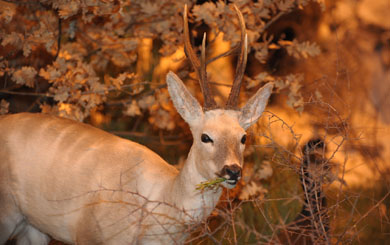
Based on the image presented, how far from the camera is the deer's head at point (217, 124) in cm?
323

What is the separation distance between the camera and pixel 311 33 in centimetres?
680

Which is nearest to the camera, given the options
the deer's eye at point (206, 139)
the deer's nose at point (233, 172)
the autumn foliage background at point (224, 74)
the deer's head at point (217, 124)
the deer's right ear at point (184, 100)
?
the deer's nose at point (233, 172)

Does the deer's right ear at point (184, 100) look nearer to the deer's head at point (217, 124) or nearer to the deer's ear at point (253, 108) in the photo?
the deer's head at point (217, 124)

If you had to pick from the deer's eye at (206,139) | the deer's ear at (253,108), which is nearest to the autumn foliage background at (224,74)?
the deer's ear at (253,108)

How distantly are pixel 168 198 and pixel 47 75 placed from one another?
2.51m

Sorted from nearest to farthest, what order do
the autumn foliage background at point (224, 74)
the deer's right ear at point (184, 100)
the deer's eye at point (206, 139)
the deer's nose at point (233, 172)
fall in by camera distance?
the deer's nose at point (233, 172) < the deer's eye at point (206, 139) < the deer's right ear at point (184, 100) < the autumn foliage background at point (224, 74)

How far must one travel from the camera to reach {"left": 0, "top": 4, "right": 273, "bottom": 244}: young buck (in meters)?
3.44

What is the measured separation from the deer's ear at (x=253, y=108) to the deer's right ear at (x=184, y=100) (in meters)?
0.35

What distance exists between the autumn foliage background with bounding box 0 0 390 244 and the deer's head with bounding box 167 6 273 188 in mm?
1267

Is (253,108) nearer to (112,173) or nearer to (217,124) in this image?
(217,124)

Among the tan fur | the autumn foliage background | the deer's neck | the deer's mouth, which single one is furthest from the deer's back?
the autumn foliage background

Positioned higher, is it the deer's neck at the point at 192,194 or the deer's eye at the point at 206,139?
the deer's eye at the point at 206,139

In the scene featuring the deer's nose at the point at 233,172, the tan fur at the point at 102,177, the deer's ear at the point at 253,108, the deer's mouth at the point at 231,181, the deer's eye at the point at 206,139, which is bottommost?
the tan fur at the point at 102,177

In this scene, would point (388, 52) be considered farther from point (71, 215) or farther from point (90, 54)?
point (71, 215)
